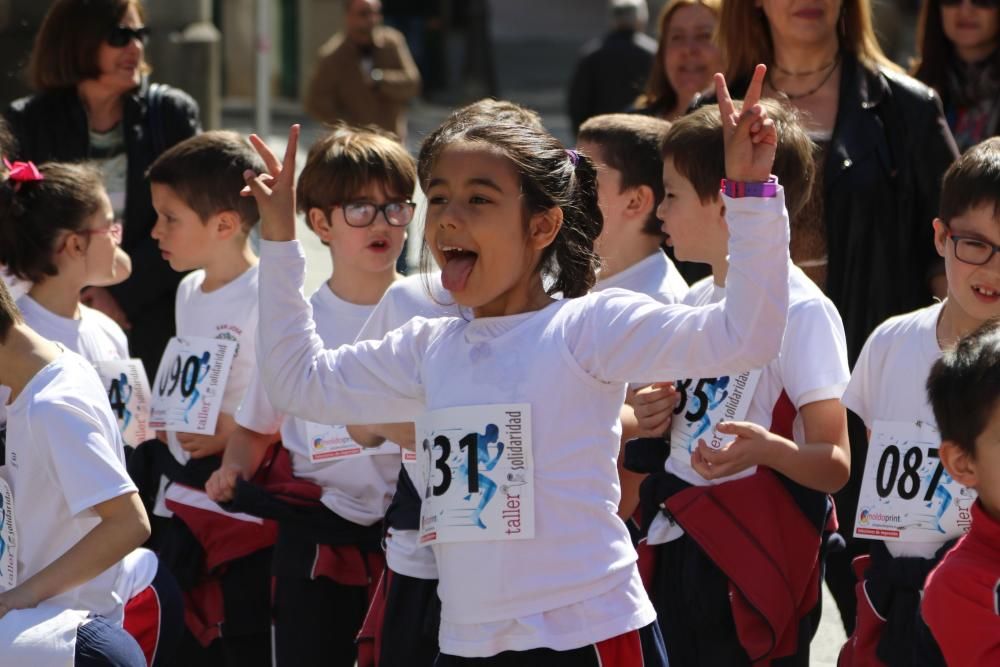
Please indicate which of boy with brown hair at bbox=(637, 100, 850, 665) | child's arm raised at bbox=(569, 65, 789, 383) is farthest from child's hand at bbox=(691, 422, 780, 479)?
child's arm raised at bbox=(569, 65, 789, 383)

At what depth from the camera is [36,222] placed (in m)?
4.62

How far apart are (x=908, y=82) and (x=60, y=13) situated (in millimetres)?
2907

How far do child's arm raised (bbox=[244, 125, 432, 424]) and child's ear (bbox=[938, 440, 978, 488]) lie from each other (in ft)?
3.23

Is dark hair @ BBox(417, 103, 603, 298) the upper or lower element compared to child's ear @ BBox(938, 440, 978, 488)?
upper

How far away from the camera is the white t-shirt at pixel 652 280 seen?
4242mm

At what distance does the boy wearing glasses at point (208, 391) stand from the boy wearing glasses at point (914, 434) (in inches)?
67.7

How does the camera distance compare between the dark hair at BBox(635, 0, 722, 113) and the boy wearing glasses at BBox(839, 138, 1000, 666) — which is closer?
the boy wearing glasses at BBox(839, 138, 1000, 666)

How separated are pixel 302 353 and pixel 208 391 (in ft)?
4.79

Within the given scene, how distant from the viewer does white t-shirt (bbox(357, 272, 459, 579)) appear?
11.7 ft

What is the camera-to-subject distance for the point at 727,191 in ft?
8.99

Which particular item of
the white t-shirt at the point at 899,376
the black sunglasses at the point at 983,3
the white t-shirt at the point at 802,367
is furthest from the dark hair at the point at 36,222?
the black sunglasses at the point at 983,3

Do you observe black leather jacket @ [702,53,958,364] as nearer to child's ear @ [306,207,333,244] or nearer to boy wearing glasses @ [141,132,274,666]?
child's ear @ [306,207,333,244]

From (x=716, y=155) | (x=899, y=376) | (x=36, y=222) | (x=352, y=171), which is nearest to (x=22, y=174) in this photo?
(x=36, y=222)

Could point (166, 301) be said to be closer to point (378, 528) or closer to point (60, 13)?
point (60, 13)
